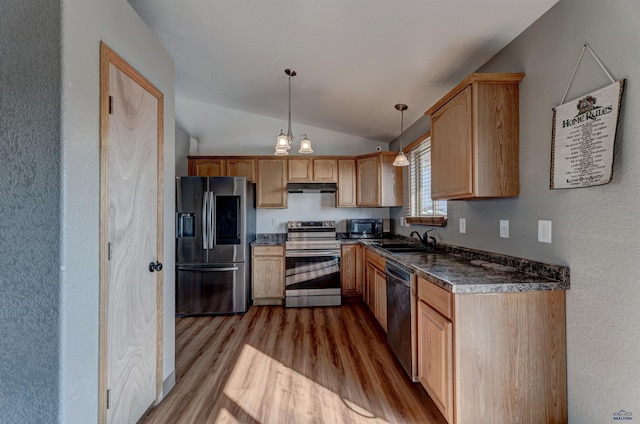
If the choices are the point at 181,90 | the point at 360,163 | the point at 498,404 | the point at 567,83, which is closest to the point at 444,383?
the point at 498,404

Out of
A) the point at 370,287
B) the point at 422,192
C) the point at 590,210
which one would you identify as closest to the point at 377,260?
the point at 370,287

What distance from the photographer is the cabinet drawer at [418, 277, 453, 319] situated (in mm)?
1529

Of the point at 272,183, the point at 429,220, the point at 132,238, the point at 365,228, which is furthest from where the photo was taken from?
the point at 365,228

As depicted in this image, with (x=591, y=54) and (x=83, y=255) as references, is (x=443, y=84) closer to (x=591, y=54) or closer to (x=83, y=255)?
(x=591, y=54)

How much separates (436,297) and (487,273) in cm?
35

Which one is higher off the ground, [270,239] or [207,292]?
[270,239]

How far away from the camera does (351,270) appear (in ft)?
13.0

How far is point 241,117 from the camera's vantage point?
175 inches

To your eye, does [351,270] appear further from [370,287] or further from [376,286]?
[376,286]

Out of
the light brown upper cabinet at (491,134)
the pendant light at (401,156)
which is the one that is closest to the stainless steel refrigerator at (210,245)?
the pendant light at (401,156)

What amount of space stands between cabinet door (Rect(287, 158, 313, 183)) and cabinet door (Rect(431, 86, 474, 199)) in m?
2.21

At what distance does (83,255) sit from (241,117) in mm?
3637

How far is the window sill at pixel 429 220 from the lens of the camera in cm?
281

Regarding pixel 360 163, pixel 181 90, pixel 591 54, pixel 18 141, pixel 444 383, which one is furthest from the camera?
pixel 360 163
